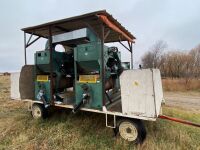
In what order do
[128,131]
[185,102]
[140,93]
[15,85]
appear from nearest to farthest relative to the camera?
[140,93] < [128,131] < [15,85] < [185,102]

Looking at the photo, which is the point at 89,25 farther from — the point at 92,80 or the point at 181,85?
the point at 181,85

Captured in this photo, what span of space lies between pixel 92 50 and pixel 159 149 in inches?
96.0

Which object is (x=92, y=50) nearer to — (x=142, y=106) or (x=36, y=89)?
(x=142, y=106)

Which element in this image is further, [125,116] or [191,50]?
[191,50]

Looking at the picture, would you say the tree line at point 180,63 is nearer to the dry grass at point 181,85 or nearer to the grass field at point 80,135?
the dry grass at point 181,85

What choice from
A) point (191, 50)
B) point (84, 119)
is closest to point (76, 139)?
point (84, 119)

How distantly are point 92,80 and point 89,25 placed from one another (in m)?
1.24

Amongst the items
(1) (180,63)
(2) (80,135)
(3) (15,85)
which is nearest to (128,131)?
(2) (80,135)

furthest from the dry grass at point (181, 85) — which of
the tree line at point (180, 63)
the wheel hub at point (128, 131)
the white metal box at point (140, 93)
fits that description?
the white metal box at point (140, 93)

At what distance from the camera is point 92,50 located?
3.82 metres

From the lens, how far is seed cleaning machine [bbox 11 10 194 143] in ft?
10.4

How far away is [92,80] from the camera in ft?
12.5

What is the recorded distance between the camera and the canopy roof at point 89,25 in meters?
3.68

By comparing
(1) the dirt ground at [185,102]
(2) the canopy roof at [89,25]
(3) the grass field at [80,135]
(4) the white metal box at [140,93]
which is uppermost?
(2) the canopy roof at [89,25]
